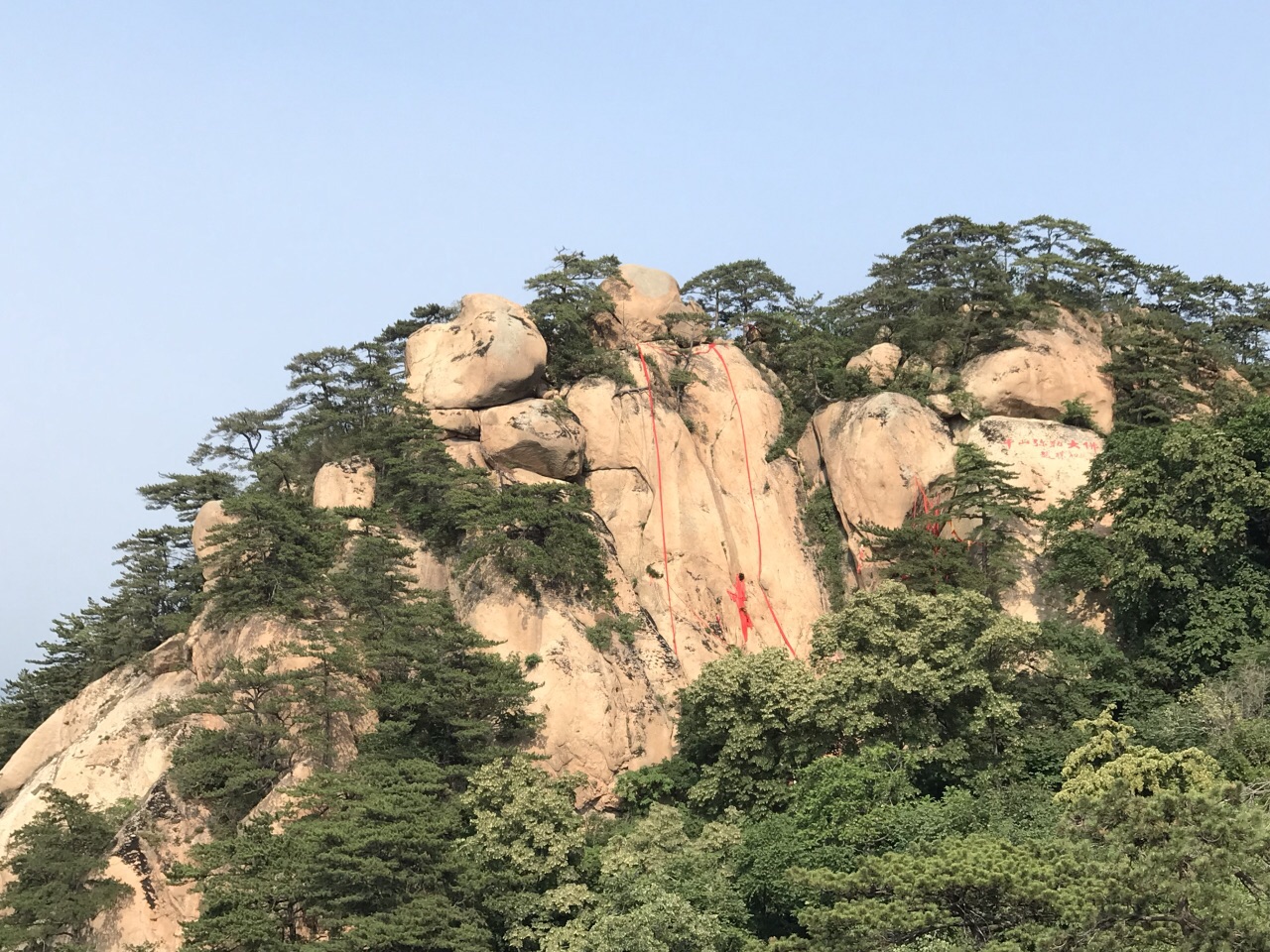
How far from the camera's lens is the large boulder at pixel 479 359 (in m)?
27.5

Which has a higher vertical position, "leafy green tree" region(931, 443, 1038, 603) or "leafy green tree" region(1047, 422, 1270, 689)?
"leafy green tree" region(931, 443, 1038, 603)

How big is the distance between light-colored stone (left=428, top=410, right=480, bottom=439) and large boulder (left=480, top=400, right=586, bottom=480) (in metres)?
0.15

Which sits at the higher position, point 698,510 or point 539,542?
point 698,510

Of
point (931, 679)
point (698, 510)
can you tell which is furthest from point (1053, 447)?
point (931, 679)

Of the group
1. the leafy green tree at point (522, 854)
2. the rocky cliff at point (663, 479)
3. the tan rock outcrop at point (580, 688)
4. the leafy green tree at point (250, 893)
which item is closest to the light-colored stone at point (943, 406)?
the rocky cliff at point (663, 479)

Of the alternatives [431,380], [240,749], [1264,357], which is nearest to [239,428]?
[431,380]

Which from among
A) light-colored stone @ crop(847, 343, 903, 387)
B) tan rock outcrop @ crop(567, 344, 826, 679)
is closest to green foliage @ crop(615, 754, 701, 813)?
tan rock outcrop @ crop(567, 344, 826, 679)

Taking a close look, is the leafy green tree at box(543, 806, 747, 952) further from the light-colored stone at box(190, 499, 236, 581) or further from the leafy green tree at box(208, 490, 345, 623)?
the light-colored stone at box(190, 499, 236, 581)

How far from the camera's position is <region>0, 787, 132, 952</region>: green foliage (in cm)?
2064

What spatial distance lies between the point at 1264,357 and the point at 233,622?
75.9ft

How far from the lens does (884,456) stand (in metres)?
27.5

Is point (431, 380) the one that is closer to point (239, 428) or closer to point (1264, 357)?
point (239, 428)

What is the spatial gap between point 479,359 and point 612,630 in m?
6.18

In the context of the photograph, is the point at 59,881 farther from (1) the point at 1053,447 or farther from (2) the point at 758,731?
(1) the point at 1053,447
